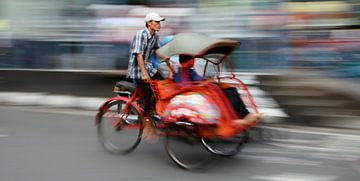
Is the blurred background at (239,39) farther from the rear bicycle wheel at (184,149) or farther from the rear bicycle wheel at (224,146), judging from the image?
the rear bicycle wheel at (184,149)

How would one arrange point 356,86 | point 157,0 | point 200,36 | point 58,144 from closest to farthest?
1. point 200,36
2. point 58,144
3. point 356,86
4. point 157,0

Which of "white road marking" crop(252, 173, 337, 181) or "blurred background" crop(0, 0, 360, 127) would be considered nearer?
"white road marking" crop(252, 173, 337, 181)

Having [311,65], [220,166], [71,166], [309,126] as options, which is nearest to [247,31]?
[311,65]

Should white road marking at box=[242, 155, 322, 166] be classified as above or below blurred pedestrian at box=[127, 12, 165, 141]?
below

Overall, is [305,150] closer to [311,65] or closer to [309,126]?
[309,126]

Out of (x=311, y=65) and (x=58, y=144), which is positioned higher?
(x=311, y=65)

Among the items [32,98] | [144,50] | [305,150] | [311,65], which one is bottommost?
[32,98]

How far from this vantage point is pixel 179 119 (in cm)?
607

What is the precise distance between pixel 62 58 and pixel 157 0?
239cm

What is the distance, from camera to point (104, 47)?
36.0 ft

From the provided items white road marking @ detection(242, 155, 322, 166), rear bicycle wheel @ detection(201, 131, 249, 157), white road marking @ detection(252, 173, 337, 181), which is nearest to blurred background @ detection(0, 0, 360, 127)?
white road marking @ detection(242, 155, 322, 166)

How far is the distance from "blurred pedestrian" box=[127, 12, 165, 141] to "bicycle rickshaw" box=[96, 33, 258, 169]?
87 mm

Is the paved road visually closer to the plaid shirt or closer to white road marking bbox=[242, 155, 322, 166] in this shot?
white road marking bbox=[242, 155, 322, 166]

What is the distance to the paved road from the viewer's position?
6.10 meters
